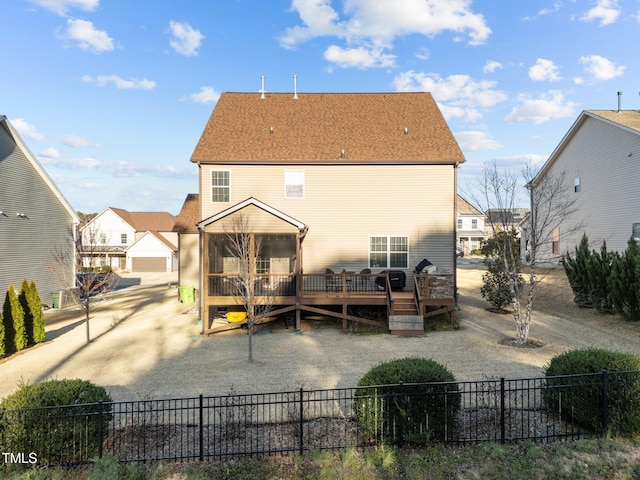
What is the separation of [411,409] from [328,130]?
1580 centimetres

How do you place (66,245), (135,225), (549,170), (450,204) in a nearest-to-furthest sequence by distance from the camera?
(450,204) < (66,245) < (549,170) < (135,225)

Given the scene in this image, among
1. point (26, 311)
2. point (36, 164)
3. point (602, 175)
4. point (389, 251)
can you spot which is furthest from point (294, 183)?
point (602, 175)

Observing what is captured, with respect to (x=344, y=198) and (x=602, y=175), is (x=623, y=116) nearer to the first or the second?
(x=602, y=175)

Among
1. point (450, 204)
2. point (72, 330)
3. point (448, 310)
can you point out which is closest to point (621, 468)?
point (448, 310)

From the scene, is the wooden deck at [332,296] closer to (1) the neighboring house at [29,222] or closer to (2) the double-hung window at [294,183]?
(2) the double-hung window at [294,183]

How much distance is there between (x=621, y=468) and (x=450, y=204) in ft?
43.7

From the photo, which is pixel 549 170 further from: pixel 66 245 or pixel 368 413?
pixel 66 245

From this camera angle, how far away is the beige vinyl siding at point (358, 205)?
18516mm

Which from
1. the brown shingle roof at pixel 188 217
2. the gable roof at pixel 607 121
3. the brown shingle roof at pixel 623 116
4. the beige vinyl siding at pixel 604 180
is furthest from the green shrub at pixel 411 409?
the brown shingle roof at pixel 623 116

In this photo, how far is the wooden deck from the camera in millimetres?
15922

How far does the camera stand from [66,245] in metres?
24.5

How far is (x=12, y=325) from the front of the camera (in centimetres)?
1382

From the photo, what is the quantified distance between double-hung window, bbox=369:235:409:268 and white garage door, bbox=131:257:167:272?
37250 mm

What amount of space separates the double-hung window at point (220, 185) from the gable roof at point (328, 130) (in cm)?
57
